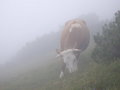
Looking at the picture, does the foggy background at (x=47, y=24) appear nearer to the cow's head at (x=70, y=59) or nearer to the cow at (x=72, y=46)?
the cow at (x=72, y=46)

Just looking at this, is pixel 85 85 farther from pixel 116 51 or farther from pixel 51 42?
pixel 51 42

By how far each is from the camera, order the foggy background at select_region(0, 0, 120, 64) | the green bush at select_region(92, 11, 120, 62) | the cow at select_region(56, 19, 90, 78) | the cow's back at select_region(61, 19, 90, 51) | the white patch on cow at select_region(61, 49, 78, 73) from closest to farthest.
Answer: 1. the green bush at select_region(92, 11, 120, 62)
2. the white patch on cow at select_region(61, 49, 78, 73)
3. the cow at select_region(56, 19, 90, 78)
4. the cow's back at select_region(61, 19, 90, 51)
5. the foggy background at select_region(0, 0, 120, 64)

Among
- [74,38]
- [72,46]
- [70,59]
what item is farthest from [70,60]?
[74,38]

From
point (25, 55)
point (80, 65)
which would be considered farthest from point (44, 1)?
point (80, 65)

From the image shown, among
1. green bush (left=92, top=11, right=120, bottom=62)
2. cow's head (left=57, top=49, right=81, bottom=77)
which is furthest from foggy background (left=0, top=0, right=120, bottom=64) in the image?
green bush (left=92, top=11, right=120, bottom=62)

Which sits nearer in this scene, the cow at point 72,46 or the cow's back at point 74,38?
the cow at point 72,46

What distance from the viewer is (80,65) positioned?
13.1 meters

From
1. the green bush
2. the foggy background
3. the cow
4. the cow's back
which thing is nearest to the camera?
the green bush

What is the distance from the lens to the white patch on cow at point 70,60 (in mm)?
12219

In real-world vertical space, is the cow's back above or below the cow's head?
above

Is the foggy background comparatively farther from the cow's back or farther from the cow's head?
the cow's head

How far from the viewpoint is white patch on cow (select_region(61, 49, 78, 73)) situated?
1222cm

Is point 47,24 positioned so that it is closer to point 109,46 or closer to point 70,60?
point 70,60

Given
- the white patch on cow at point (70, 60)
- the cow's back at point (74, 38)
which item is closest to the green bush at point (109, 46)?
the white patch on cow at point (70, 60)
